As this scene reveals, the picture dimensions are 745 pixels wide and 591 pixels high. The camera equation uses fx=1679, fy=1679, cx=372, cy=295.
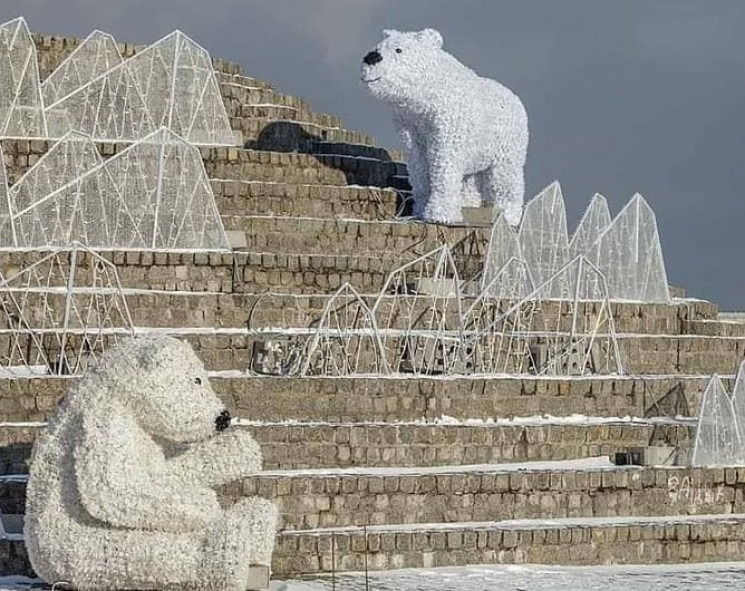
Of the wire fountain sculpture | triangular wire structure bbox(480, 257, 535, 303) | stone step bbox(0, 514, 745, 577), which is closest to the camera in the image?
stone step bbox(0, 514, 745, 577)

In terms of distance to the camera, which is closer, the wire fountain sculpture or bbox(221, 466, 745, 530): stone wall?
bbox(221, 466, 745, 530): stone wall

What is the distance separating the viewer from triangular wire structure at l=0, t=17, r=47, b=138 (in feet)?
64.9

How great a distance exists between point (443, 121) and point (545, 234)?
1747 millimetres

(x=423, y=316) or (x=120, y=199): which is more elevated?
(x=120, y=199)

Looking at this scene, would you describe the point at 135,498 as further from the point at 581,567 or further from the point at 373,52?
the point at 373,52

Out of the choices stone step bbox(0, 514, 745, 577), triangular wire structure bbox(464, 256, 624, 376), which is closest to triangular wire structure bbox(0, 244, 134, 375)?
triangular wire structure bbox(464, 256, 624, 376)

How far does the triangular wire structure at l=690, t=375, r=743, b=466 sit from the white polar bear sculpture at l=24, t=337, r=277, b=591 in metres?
4.84

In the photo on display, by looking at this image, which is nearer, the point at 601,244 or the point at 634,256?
the point at 634,256

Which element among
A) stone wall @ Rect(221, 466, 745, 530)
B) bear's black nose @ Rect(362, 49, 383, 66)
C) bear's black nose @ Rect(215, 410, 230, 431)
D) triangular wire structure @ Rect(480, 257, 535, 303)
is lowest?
stone wall @ Rect(221, 466, 745, 530)

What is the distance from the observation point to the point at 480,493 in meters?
12.6

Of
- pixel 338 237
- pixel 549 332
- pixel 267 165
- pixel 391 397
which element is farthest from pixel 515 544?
Answer: pixel 267 165

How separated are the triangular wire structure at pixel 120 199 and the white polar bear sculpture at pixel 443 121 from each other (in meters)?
2.47

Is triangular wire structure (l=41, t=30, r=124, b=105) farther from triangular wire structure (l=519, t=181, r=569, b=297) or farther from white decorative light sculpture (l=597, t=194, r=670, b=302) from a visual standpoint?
white decorative light sculpture (l=597, t=194, r=670, b=302)

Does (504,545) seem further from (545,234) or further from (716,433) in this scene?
(545,234)
